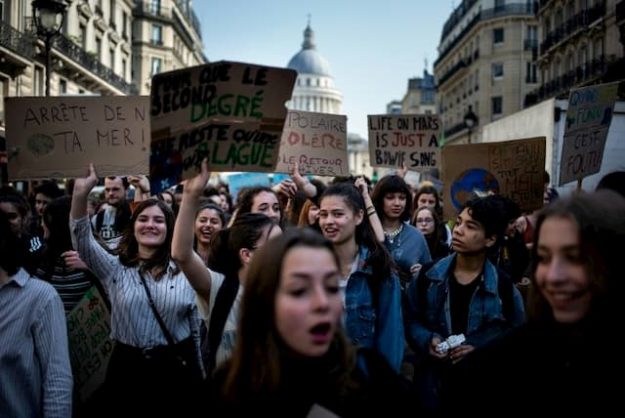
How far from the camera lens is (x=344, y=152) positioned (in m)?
6.39

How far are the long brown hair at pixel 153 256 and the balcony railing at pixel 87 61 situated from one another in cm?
2536

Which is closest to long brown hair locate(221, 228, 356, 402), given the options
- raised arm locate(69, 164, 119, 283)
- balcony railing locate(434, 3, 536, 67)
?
raised arm locate(69, 164, 119, 283)

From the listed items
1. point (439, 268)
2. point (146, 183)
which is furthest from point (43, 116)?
point (439, 268)

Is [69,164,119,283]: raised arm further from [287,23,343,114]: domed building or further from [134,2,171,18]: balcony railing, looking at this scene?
[287,23,343,114]: domed building

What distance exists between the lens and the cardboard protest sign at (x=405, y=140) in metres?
6.94

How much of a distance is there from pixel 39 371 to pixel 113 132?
6.36 ft

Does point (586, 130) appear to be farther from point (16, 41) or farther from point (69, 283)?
point (16, 41)

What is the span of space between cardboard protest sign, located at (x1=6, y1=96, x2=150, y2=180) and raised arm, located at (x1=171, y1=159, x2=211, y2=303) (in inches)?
51.9

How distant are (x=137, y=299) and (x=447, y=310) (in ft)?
5.56

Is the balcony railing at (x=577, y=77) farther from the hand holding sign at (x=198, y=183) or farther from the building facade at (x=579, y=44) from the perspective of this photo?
the hand holding sign at (x=198, y=183)

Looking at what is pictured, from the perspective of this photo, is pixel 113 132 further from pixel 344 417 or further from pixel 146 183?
pixel 344 417

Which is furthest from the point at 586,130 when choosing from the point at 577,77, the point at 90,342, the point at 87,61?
the point at 577,77

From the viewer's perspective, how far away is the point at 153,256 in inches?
157

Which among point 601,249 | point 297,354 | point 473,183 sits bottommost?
point 297,354
